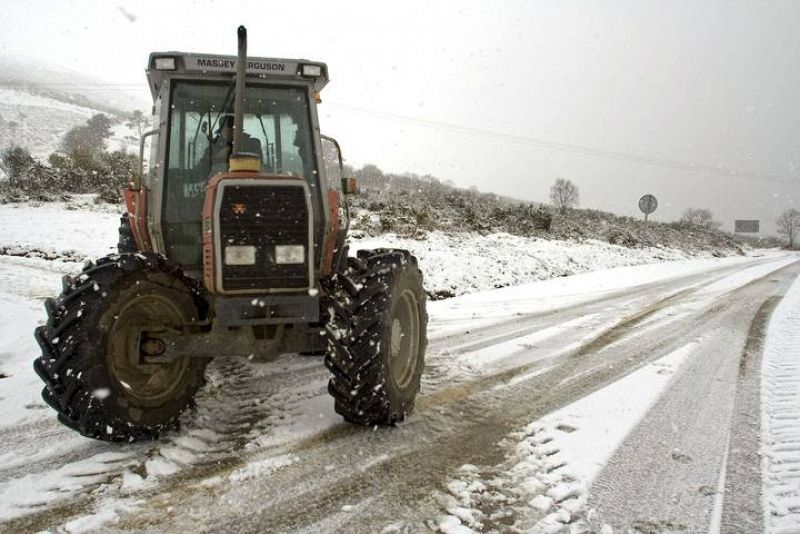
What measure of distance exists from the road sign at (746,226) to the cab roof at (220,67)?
8160 cm

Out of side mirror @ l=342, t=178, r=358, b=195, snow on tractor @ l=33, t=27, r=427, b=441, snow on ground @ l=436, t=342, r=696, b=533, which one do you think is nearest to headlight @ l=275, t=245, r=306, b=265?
snow on tractor @ l=33, t=27, r=427, b=441

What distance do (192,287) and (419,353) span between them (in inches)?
61.6

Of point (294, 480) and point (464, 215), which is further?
point (464, 215)

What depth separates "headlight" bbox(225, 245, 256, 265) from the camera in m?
3.10

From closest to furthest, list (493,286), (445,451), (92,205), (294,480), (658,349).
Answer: (294,480) < (445,451) < (658,349) < (493,286) < (92,205)

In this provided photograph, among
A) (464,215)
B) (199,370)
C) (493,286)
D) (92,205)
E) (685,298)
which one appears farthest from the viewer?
(464,215)

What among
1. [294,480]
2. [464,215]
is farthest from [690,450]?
[464,215]

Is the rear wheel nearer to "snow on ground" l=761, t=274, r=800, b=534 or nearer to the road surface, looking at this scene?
the road surface

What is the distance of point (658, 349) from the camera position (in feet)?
18.7

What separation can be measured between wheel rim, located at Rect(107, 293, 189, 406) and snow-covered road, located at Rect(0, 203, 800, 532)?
0.29 meters

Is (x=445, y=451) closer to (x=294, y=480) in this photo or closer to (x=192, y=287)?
(x=294, y=480)

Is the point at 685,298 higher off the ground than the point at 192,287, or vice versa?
the point at 192,287

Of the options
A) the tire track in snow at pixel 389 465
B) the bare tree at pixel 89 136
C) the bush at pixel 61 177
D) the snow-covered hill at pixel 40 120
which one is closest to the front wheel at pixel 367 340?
the tire track in snow at pixel 389 465

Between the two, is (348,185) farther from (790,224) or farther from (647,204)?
(790,224)
